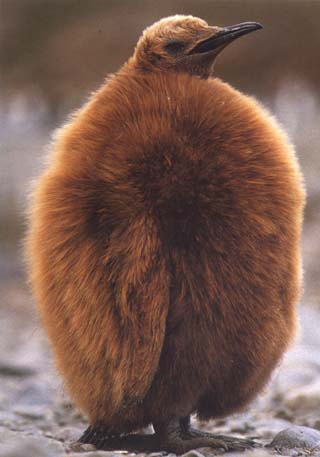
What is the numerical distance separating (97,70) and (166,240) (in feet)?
3.34

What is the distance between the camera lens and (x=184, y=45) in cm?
82

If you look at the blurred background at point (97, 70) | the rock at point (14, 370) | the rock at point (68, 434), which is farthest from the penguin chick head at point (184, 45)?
the blurred background at point (97, 70)

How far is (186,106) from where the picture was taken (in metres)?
0.78

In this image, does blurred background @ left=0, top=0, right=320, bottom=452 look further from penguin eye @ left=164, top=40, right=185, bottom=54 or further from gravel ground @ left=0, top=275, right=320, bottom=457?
penguin eye @ left=164, top=40, right=185, bottom=54

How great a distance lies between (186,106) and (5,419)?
47 centimetres

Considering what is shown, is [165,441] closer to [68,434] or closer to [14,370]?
[68,434]

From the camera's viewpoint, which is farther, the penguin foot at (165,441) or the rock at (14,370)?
the rock at (14,370)

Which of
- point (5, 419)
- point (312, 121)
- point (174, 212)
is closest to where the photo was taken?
point (174, 212)

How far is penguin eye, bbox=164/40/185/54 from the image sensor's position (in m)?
0.82

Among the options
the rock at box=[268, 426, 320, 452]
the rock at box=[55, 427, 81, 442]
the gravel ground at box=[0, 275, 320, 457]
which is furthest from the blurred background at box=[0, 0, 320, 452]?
the rock at box=[268, 426, 320, 452]

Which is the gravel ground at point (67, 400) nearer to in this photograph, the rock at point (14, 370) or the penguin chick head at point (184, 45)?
the rock at point (14, 370)

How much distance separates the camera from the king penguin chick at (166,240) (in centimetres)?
77

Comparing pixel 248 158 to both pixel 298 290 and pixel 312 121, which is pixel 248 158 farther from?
pixel 312 121

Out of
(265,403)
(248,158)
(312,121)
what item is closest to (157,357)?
(248,158)
